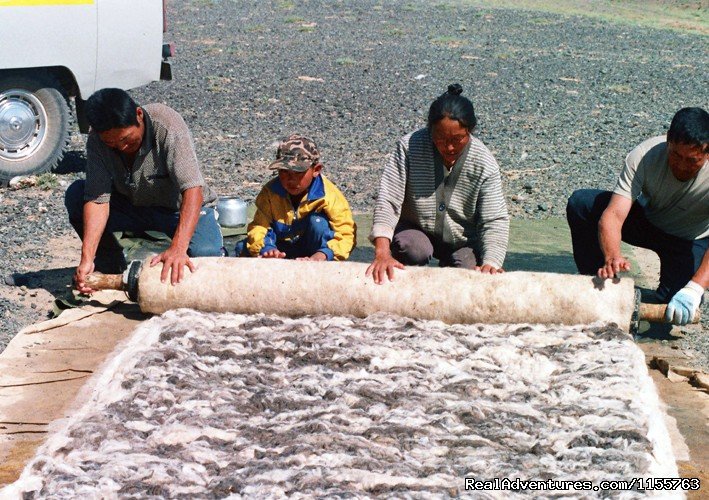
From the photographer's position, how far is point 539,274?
4984 mm

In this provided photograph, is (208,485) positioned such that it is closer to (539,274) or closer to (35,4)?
(539,274)

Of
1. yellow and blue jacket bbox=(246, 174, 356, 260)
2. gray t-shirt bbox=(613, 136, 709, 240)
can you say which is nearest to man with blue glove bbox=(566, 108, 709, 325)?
gray t-shirt bbox=(613, 136, 709, 240)

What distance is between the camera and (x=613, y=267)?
497cm

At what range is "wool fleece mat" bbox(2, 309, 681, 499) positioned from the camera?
3.44 meters

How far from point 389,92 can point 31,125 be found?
17.4 ft

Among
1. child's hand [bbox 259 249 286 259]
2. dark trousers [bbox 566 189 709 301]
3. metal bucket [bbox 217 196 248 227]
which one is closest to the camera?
child's hand [bbox 259 249 286 259]

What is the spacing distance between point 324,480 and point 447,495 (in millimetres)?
417

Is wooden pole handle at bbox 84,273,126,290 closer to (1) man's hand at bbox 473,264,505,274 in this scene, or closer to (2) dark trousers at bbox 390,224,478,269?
(2) dark trousers at bbox 390,224,478,269

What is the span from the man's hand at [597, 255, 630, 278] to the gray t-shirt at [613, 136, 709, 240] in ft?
1.36

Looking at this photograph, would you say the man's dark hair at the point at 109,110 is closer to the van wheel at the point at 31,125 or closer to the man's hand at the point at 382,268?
the man's hand at the point at 382,268

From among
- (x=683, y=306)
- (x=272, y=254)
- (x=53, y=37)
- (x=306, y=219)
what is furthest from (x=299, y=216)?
(x=53, y=37)

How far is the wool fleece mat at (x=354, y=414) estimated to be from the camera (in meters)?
3.44

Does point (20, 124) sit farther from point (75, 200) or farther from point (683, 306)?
point (683, 306)

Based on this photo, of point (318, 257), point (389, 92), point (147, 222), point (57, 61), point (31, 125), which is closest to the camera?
point (318, 257)
